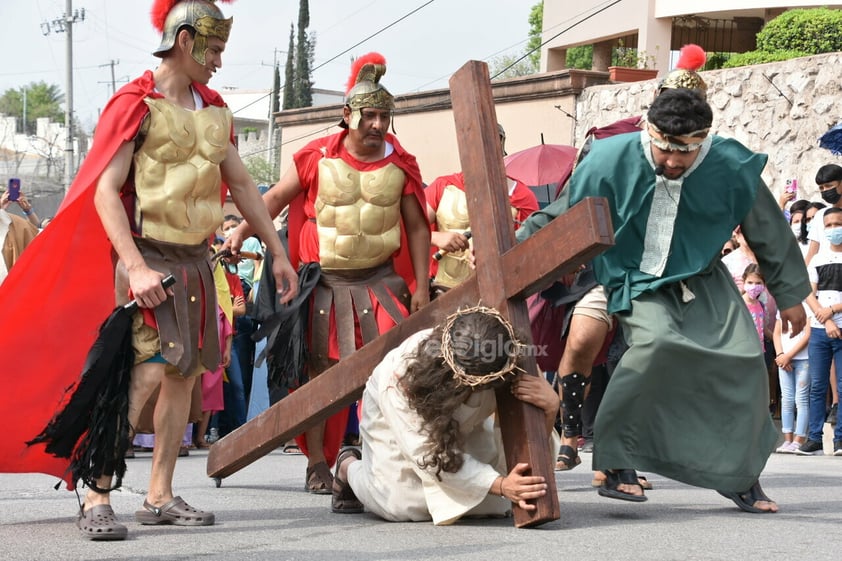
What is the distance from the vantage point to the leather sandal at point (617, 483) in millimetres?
6219

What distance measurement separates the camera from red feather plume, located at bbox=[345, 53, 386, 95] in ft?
24.5

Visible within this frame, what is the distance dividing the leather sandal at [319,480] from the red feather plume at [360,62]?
2035 millimetres

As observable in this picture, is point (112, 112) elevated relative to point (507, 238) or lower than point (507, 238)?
elevated

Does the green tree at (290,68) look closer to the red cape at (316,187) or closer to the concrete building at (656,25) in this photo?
the concrete building at (656,25)

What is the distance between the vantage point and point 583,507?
6227 mm

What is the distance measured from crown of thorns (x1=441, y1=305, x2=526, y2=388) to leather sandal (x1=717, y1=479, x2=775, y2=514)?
1.49 meters

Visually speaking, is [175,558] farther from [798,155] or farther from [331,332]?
[798,155]

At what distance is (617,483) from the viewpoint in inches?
250

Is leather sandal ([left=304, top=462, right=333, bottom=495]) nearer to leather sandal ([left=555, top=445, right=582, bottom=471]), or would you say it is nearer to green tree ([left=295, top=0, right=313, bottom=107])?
leather sandal ([left=555, top=445, right=582, bottom=471])

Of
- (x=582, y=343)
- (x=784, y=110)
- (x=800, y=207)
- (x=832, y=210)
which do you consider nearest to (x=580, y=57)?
(x=784, y=110)

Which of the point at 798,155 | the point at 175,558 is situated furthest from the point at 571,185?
the point at 798,155

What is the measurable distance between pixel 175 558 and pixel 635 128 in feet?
12.4

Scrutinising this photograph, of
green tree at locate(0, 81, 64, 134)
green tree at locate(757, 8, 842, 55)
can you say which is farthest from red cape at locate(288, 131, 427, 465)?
green tree at locate(0, 81, 64, 134)

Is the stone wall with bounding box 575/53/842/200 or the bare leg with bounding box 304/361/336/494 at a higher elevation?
the stone wall with bounding box 575/53/842/200
